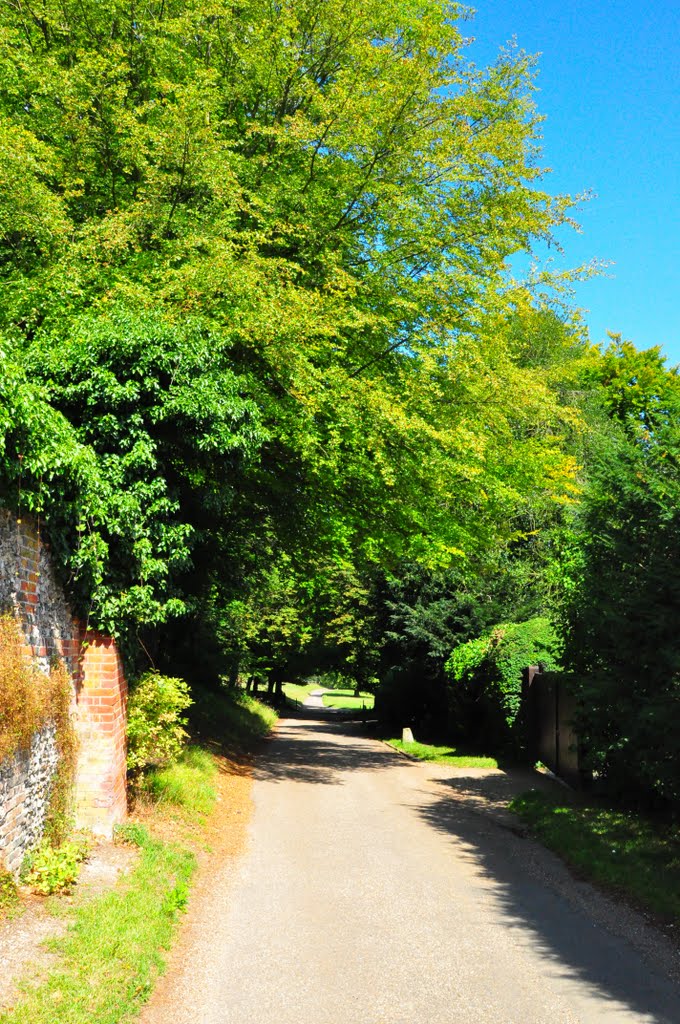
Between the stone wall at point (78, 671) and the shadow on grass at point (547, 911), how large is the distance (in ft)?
13.1

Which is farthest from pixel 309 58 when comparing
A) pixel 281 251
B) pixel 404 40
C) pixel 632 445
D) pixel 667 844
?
pixel 667 844

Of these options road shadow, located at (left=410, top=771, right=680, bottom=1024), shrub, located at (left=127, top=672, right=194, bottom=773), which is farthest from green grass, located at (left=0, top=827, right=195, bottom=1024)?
road shadow, located at (left=410, top=771, right=680, bottom=1024)

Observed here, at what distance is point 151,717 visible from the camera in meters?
10.9

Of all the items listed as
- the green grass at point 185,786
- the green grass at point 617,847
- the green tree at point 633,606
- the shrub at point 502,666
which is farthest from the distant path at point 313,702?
the green tree at point 633,606

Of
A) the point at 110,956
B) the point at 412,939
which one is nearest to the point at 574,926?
the point at 412,939

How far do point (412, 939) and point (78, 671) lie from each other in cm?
440

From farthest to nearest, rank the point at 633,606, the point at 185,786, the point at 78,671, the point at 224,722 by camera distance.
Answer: the point at 224,722 → the point at 185,786 → the point at 633,606 → the point at 78,671

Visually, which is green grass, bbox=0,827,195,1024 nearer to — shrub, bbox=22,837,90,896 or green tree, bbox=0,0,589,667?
shrub, bbox=22,837,90,896

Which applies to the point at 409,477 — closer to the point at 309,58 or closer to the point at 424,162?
the point at 424,162

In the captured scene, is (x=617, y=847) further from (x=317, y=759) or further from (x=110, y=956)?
(x=317, y=759)

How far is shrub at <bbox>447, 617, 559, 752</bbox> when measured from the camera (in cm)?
1875

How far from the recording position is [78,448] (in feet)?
26.5

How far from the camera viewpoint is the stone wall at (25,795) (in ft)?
21.3

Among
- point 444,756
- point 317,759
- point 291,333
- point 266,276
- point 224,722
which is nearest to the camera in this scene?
point 291,333
